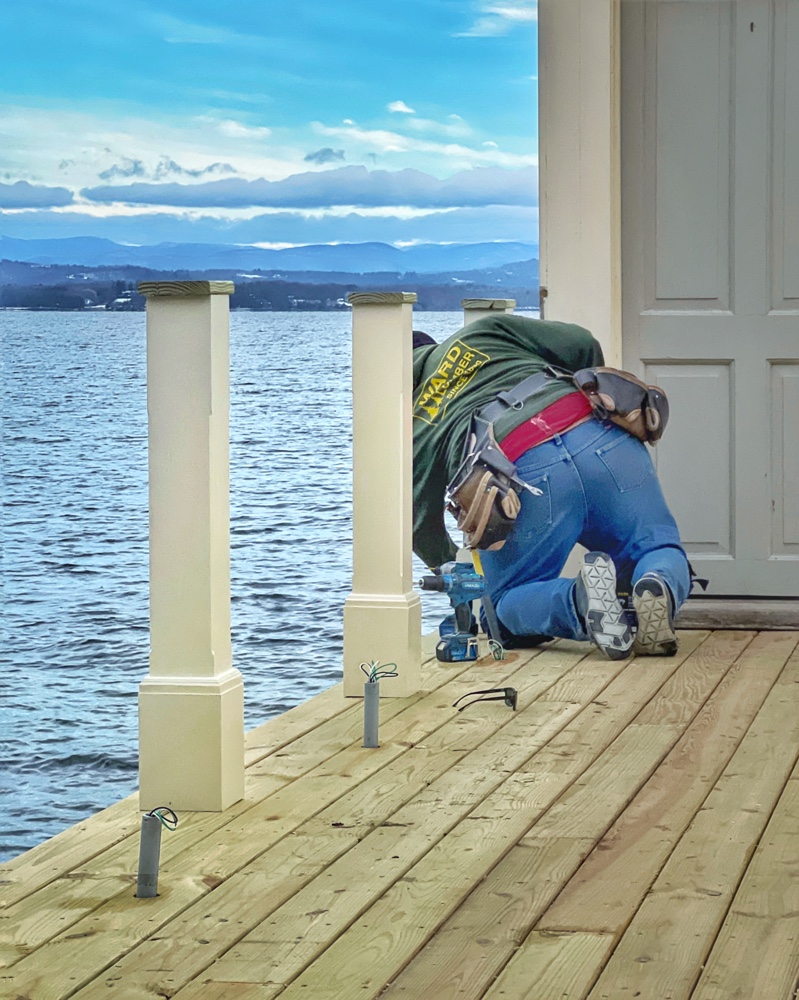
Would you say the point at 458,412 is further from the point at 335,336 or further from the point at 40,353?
the point at 335,336

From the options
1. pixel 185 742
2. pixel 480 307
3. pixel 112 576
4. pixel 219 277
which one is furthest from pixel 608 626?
pixel 219 277

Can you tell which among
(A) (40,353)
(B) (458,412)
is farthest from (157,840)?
(A) (40,353)

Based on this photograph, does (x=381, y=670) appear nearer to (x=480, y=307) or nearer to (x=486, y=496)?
(x=486, y=496)

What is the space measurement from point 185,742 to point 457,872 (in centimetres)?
59

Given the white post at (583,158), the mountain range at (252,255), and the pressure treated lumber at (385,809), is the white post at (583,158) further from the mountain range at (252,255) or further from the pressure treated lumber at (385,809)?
the mountain range at (252,255)

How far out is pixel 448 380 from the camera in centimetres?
418

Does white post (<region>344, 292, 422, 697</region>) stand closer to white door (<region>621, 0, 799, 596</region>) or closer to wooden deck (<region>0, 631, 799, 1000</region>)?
wooden deck (<region>0, 631, 799, 1000</region>)

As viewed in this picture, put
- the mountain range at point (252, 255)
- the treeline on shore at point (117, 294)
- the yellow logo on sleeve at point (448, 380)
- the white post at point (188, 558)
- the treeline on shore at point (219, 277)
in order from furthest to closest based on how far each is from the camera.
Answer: the mountain range at point (252, 255) < the treeline on shore at point (117, 294) < the treeline on shore at point (219, 277) < the yellow logo on sleeve at point (448, 380) < the white post at point (188, 558)

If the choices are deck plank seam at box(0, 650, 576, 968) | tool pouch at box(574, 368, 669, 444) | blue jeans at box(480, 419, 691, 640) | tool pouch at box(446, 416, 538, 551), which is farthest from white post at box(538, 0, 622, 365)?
deck plank seam at box(0, 650, 576, 968)

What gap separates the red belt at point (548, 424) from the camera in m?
4.00

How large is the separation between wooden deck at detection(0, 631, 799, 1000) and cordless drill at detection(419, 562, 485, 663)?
52 centimetres

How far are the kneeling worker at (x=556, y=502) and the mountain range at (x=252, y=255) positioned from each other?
22221 mm

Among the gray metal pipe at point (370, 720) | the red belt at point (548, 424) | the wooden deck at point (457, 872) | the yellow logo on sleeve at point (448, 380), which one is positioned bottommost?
the wooden deck at point (457, 872)

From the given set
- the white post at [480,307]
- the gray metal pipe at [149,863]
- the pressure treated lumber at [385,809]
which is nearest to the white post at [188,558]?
the pressure treated lumber at [385,809]
